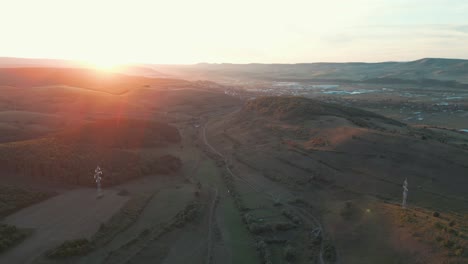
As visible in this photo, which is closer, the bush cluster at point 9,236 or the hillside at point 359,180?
the bush cluster at point 9,236

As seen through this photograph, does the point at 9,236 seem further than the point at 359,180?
No

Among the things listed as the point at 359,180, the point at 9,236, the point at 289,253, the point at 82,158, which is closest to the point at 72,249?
the point at 9,236

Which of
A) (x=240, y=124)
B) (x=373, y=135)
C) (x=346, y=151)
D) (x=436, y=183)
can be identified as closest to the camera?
(x=436, y=183)

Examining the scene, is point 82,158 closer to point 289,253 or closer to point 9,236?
point 9,236

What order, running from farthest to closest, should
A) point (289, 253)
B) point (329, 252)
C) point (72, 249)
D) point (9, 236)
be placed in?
point (289, 253), point (329, 252), point (9, 236), point (72, 249)

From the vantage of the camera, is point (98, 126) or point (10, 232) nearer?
point (10, 232)

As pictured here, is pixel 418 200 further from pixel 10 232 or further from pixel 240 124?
pixel 240 124

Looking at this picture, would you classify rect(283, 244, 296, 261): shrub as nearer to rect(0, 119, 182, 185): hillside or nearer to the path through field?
the path through field

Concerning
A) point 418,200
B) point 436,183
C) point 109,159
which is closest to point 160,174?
point 109,159

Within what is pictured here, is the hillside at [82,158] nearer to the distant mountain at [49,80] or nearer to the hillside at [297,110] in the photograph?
the hillside at [297,110]

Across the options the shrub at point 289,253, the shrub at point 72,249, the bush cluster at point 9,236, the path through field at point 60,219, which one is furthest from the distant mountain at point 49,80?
the shrub at point 289,253

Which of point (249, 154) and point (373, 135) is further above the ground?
point (373, 135)
